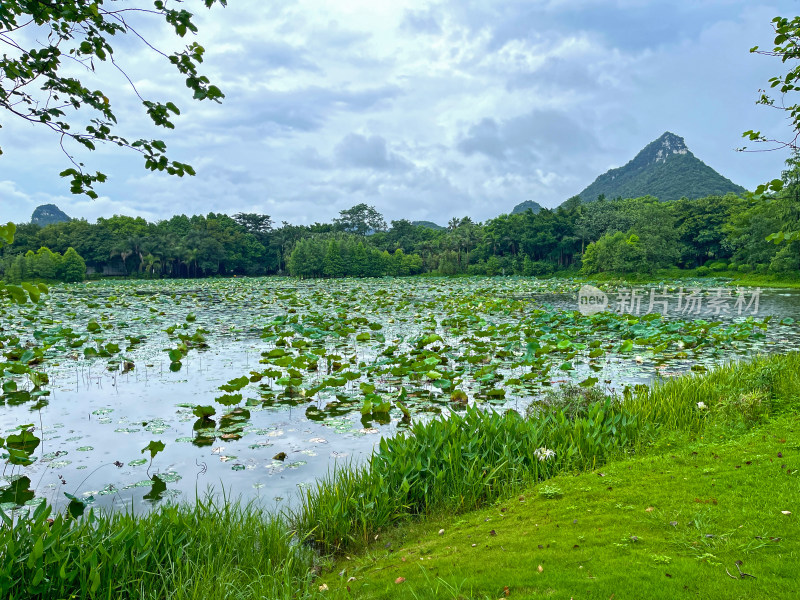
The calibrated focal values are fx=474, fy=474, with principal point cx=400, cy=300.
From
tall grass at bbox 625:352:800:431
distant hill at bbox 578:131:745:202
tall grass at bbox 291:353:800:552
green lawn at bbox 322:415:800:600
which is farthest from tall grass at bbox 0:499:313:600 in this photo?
distant hill at bbox 578:131:745:202

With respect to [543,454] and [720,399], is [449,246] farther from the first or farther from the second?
[543,454]

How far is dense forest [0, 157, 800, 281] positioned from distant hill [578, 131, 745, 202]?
64.7 feet

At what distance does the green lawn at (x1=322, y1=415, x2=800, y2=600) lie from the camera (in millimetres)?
2307

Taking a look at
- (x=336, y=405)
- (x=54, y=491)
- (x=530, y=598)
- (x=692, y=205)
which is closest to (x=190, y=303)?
(x=336, y=405)

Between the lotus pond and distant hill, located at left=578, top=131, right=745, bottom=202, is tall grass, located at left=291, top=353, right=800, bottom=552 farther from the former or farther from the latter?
distant hill, located at left=578, top=131, right=745, bottom=202

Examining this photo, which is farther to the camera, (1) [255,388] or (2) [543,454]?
(1) [255,388]

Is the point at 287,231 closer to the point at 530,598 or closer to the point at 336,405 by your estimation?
the point at 336,405

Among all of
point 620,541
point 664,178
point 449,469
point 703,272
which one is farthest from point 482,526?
point 664,178

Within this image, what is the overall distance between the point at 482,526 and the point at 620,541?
97cm

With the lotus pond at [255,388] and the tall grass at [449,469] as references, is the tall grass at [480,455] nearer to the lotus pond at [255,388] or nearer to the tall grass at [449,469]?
the tall grass at [449,469]

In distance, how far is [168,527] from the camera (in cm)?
297

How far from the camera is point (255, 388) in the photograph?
25.3 feet

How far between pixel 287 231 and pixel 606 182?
99.4m

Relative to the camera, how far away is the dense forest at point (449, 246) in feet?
140
